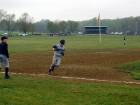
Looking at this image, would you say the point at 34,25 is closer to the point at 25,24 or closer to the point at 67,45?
the point at 25,24

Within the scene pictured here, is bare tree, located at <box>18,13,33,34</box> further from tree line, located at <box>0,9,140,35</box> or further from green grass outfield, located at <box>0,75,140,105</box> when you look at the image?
→ green grass outfield, located at <box>0,75,140,105</box>

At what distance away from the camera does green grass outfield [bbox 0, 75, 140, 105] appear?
11.2 m

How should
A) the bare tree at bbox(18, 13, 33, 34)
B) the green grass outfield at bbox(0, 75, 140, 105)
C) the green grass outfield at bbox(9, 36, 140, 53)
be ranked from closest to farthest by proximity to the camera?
the green grass outfield at bbox(0, 75, 140, 105)
the green grass outfield at bbox(9, 36, 140, 53)
the bare tree at bbox(18, 13, 33, 34)

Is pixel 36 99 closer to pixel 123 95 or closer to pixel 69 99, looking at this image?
pixel 69 99

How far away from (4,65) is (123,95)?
19.1ft

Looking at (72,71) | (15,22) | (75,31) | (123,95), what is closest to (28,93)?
(123,95)

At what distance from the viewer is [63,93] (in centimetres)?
1262

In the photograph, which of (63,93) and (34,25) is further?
(34,25)

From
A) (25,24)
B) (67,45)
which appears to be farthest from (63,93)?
(25,24)

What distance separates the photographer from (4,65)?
1652 centimetres

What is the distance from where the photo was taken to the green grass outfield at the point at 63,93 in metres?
11.2

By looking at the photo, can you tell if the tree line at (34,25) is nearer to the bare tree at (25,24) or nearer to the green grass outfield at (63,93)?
the bare tree at (25,24)

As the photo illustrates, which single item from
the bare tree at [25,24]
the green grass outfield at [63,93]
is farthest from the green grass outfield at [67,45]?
the bare tree at [25,24]

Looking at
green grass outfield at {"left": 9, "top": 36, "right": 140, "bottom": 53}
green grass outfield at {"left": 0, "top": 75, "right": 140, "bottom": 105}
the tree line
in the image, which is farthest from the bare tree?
green grass outfield at {"left": 0, "top": 75, "right": 140, "bottom": 105}
